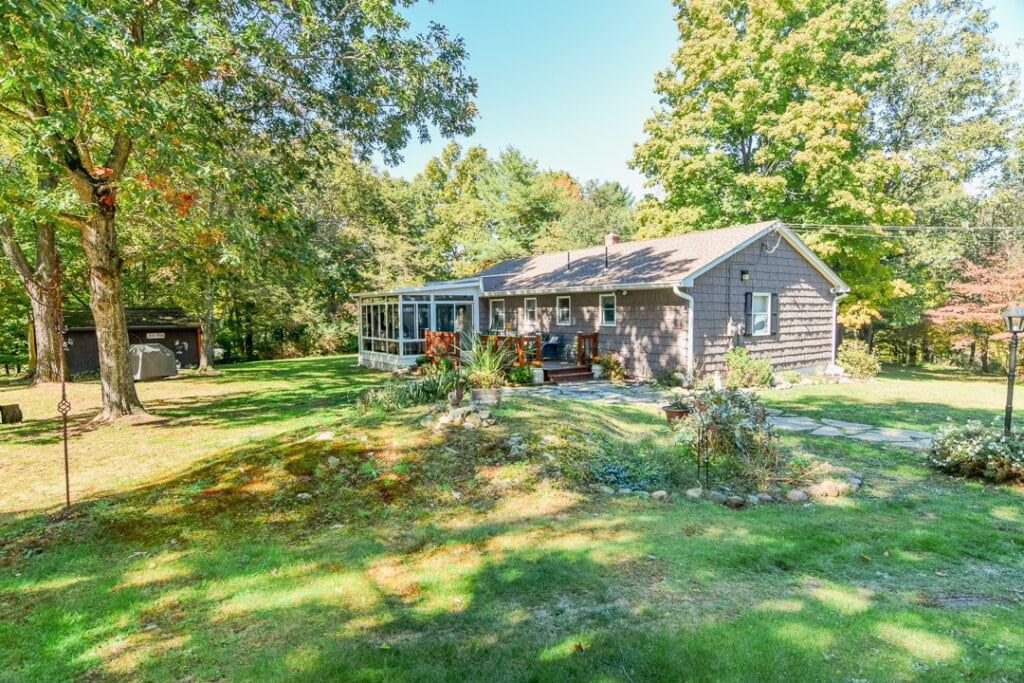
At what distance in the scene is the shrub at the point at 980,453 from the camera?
17.9 feet

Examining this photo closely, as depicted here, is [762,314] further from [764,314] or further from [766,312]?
[766,312]

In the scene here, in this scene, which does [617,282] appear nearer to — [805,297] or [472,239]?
[805,297]

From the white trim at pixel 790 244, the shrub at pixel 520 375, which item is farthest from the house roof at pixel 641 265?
the shrub at pixel 520 375

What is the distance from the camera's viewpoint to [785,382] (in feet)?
44.1

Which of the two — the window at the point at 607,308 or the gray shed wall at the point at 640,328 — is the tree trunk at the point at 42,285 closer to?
the gray shed wall at the point at 640,328

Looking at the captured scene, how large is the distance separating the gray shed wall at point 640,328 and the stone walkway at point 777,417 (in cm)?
94

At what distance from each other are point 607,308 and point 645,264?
5.35ft

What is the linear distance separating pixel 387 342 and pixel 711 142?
14.4m

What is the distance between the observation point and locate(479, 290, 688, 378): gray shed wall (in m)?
12.7

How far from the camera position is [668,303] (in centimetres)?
1284

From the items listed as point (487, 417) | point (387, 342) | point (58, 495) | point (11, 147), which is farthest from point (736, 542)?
point (11, 147)

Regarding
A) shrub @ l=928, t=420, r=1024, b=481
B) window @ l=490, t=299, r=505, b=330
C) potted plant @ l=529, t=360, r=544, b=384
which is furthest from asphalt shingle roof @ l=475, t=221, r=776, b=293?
shrub @ l=928, t=420, r=1024, b=481

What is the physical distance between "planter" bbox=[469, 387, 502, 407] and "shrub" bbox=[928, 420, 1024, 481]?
216 inches

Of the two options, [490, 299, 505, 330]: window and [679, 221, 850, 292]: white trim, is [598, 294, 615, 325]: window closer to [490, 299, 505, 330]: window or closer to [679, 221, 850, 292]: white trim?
[679, 221, 850, 292]: white trim
